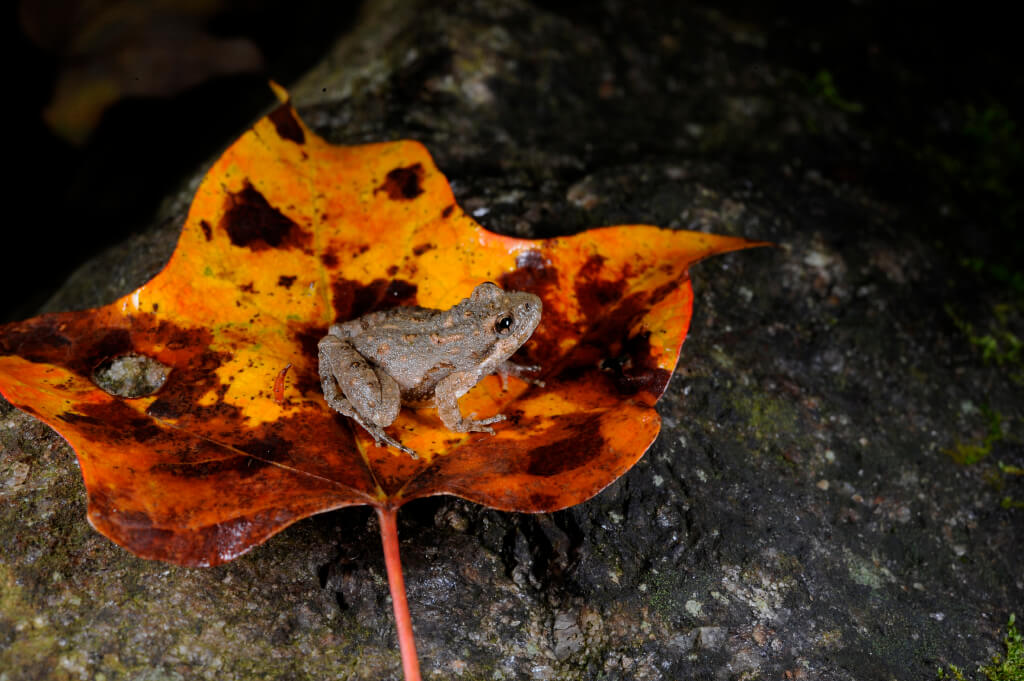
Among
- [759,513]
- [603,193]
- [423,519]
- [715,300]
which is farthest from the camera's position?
[603,193]

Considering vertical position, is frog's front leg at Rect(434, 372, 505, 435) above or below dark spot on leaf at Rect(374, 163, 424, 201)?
below

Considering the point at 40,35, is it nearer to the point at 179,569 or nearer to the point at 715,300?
the point at 179,569

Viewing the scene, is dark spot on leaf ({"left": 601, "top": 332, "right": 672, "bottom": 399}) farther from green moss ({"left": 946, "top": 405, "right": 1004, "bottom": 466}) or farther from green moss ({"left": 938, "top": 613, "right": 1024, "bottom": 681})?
green moss ({"left": 946, "top": 405, "right": 1004, "bottom": 466})

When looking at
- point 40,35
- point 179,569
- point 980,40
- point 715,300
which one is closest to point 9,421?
point 179,569

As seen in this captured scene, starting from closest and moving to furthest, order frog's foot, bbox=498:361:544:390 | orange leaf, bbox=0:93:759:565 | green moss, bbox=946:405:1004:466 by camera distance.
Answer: orange leaf, bbox=0:93:759:565 → frog's foot, bbox=498:361:544:390 → green moss, bbox=946:405:1004:466

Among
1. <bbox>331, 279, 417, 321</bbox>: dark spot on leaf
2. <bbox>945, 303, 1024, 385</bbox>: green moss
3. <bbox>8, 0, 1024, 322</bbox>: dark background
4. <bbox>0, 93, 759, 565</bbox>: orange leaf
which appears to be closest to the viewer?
<bbox>0, 93, 759, 565</bbox>: orange leaf

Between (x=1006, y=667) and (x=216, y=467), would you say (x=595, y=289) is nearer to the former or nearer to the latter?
(x=216, y=467)

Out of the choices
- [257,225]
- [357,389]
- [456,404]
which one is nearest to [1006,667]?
[456,404]

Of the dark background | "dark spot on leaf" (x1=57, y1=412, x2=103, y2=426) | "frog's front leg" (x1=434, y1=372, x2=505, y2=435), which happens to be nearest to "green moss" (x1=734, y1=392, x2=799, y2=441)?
"frog's front leg" (x1=434, y1=372, x2=505, y2=435)
